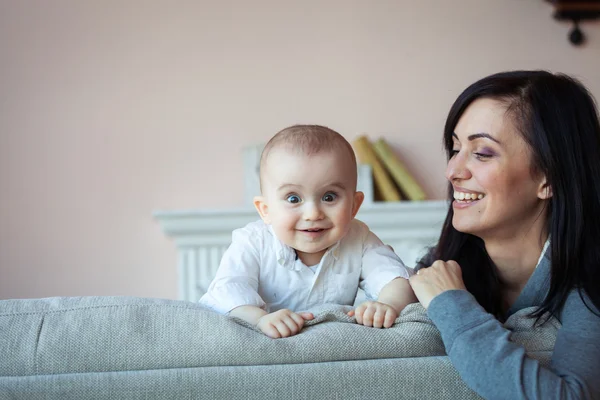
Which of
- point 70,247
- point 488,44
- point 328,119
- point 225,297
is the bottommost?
point 70,247

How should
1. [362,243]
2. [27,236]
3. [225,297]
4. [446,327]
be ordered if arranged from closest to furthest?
[446,327], [225,297], [362,243], [27,236]

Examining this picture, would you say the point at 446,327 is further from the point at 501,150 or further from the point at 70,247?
the point at 70,247

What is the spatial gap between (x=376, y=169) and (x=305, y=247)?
1835 mm

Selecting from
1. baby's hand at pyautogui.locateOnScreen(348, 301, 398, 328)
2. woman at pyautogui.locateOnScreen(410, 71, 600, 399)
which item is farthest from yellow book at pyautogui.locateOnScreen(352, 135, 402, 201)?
baby's hand at pyautogui.locateOnScreen(348, 301, 398, 328)

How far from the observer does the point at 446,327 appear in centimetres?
112

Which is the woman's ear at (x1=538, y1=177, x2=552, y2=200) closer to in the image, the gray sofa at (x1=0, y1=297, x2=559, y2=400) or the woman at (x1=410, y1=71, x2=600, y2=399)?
the woman at (x1=410, y1=71, x2=600, y2=399)

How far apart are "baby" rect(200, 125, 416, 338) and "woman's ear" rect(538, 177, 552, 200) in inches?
12.1

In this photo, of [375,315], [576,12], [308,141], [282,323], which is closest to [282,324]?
[282,323]

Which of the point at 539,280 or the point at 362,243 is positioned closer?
the point at 539,280

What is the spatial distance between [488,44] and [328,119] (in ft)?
2.74

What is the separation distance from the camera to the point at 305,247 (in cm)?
142

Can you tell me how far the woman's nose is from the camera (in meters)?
1.41

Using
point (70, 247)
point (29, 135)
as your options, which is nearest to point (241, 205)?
point (70, 247)

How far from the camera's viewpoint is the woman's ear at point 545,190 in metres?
1.39
